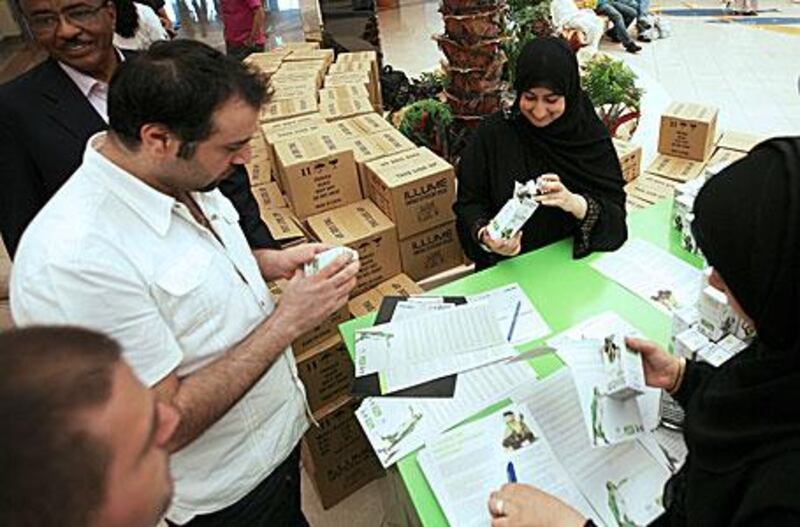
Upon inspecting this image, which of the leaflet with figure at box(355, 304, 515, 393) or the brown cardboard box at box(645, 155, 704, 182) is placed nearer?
the leaflet with figure at box(355, 304, 515, 393)

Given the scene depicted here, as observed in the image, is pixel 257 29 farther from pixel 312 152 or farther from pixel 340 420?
pixel 340 420

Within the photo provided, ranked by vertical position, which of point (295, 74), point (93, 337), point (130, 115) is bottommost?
point (295, 74)

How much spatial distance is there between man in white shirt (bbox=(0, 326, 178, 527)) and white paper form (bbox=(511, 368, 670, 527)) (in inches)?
32.1

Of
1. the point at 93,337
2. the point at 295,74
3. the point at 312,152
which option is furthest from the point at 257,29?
the point at 93,337

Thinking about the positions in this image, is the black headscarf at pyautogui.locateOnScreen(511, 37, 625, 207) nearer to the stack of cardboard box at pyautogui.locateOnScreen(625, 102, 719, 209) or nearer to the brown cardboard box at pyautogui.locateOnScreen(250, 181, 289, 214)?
the stack of cardboard box at pyautogui.locateOnScreen(625, 102, 719, 209)

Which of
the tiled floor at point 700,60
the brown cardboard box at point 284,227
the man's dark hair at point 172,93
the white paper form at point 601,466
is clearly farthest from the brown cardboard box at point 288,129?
the tiled floor at point 700,60

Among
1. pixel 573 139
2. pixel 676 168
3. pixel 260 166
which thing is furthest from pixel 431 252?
pixel 676 168

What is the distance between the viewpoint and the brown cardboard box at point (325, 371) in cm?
204

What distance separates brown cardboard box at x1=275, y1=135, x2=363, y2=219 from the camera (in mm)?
2211

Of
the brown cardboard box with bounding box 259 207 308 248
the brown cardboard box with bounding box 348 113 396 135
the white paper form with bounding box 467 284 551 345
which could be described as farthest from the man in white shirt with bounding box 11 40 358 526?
the brown cardboard box with bounding box 348 113 396 135

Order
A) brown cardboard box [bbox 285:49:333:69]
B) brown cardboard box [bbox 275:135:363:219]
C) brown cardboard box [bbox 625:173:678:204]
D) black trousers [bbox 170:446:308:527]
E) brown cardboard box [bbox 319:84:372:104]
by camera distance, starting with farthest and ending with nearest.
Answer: brown cardboard box [bbox 285:49:333:69]
brown cardboard box [bbox 319:84:372:104]
brown cardboard box [bbox 625:173:678:204]
brown cardboard box [bbox 275:135:363:219]
black trousers [bbox 170:446:308:527]

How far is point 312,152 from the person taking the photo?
2.28 meters

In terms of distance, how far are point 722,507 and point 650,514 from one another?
1.00 ft

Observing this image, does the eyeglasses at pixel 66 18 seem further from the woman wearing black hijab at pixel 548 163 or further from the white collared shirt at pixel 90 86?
the woman wearing black hijab at pixel 548 163
